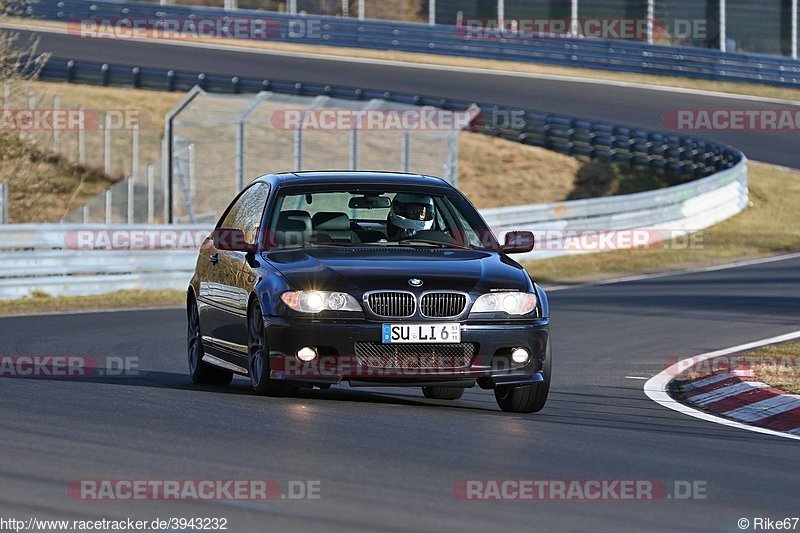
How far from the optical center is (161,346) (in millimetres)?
14969

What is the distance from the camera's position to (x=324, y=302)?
951 centimetres

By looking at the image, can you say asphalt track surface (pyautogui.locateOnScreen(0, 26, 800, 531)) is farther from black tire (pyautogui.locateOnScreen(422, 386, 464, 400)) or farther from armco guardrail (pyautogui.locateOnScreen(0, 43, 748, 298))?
armco guardrail (pyautogui.locateOnScreen(0, 43, 748, 298))

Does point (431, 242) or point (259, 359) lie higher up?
point (431, 242)

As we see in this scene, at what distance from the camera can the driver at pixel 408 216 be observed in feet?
35.1

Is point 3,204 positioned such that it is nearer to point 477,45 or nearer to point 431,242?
point 431,242

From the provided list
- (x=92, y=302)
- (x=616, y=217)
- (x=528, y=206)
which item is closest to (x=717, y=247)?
(x=616, y=217)

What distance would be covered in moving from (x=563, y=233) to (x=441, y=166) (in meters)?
3.35

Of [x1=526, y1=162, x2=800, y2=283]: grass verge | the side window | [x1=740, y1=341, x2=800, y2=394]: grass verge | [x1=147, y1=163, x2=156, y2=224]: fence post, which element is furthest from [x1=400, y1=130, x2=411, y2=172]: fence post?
the side window

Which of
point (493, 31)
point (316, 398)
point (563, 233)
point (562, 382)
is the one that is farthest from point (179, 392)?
point (493, 31)

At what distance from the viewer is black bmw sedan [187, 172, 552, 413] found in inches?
372

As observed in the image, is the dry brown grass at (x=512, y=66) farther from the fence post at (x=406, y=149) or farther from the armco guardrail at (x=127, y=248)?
the armco guardrail at (x=127, y=248)

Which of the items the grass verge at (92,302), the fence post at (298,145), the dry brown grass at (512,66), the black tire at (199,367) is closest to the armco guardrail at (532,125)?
the dry brown grass at (512,66)

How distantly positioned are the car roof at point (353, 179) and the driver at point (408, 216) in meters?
0.19

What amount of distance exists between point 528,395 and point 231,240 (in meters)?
2.20
